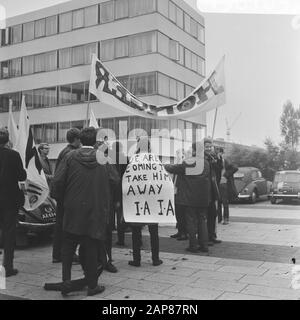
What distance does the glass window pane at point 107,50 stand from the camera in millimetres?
36469

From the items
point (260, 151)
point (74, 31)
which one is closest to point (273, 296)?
point (260, 151)

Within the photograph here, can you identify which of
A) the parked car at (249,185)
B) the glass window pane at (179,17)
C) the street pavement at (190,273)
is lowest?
the street pavement at (190,273)

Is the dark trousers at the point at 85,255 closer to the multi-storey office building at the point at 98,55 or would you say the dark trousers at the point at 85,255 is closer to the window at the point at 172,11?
the multi-storey office building at the point at 98,55

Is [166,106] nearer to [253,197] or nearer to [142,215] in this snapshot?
[142,215]

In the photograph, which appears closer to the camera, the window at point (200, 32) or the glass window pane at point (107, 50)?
the window at point (200, 32)

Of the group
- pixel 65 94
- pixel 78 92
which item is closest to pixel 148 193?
pixel 78 92

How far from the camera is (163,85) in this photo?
34.8m

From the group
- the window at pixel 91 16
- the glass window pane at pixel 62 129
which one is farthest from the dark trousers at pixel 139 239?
the glass window pane at pixel 62 129

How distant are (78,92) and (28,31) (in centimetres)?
847

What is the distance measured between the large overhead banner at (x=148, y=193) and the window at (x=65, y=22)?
3531 centimetres

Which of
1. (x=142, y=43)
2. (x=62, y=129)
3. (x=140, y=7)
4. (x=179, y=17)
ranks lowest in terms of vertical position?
(x=62, y=129)

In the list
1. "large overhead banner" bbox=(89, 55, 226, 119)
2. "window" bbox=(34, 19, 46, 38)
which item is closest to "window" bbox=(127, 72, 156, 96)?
"window" bbox=(34, 19, 46, 38)

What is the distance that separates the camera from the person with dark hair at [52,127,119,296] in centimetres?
495

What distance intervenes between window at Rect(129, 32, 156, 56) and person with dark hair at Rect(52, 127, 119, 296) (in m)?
30.0
